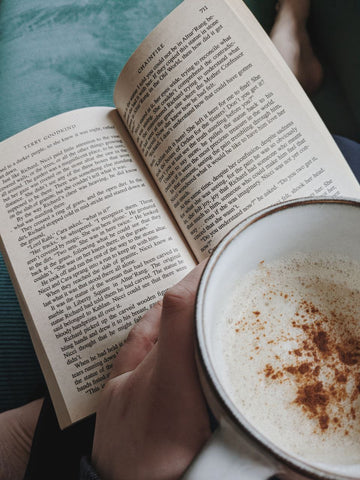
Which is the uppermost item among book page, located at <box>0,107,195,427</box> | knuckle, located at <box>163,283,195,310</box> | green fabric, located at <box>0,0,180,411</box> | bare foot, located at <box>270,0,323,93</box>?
green fabric, located at <box>0,0,180,411</box>

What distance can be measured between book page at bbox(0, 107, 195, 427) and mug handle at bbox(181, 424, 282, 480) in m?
0.33

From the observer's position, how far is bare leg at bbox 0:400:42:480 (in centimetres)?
72

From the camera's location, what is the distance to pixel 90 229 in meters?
0.63

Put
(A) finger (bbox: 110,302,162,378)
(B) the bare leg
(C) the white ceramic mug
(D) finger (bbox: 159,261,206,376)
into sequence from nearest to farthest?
(C) the white ceramic mug → (D) finger (bbox: 159,261,206,376) → (A) finger (bbox: 110,302,162,378) → (B) the bare leg

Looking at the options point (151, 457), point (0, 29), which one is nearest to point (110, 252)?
point (151, 457)

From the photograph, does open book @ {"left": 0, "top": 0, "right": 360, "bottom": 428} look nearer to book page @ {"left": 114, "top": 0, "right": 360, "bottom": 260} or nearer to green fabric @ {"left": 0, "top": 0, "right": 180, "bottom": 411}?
book page @ {"left": 114, "top": 0, "right": 360, "bottom": 260}

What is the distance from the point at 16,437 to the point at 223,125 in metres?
0.67

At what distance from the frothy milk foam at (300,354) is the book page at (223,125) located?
0.19 meters

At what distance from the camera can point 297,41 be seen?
0.95 metres

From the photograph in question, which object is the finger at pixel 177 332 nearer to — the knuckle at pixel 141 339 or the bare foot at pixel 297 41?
the knuckle at pixel 141 339

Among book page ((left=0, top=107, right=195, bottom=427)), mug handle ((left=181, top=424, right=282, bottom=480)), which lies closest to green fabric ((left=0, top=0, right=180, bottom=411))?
book page ((left=0, top=107, right=195, bottom=427))

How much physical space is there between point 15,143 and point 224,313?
1.69 feet

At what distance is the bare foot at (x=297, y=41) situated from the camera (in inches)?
36.3

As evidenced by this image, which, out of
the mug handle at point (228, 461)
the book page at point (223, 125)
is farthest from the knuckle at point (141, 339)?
the mug handle at point (228, 461)
